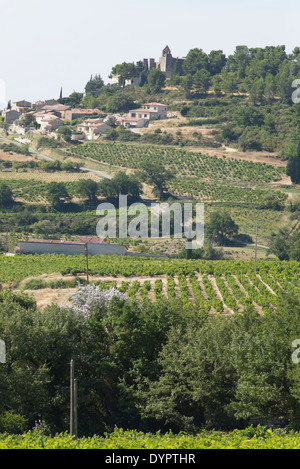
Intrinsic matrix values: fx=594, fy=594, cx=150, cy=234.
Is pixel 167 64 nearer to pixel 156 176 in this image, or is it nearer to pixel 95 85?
pixel 95 85

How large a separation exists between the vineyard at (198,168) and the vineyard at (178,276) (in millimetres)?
23165

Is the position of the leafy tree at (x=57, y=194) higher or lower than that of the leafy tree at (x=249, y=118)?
lower

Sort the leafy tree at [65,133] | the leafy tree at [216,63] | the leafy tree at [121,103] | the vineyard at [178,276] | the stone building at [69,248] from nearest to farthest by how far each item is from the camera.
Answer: the vineyard at [178,276] < the stone building at [69,248] < the leafy tree at [65,133] < the leafy tree at [121,103] < the leafy tree at [216,63]

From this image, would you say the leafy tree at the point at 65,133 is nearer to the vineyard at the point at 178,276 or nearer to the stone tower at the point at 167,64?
the stone tower at the point at 167,64

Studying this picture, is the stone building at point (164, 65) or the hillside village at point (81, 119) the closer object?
the hillside village at point (81, 119)

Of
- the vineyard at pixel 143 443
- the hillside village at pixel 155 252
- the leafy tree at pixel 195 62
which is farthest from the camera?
the leafy tree at pixel 195 62

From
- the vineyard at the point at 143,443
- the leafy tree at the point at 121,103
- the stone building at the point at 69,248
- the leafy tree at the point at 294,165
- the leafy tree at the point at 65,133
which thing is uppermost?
the leafy tree at the point at 121,103

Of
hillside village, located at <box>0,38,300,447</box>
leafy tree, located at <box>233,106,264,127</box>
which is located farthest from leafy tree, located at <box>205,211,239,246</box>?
leafy tree, located at <box>233,106,264,127</box>

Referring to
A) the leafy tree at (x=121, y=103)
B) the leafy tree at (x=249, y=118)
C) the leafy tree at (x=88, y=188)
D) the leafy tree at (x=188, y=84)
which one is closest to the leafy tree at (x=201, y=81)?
the leafy tree at (x=188, y=84)

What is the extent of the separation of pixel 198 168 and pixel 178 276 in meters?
36.7

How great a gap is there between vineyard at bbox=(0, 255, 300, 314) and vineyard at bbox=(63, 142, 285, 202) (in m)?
23.2

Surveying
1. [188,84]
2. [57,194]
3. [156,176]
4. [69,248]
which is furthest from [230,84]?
[69,248]

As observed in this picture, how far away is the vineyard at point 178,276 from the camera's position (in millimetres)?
34031
